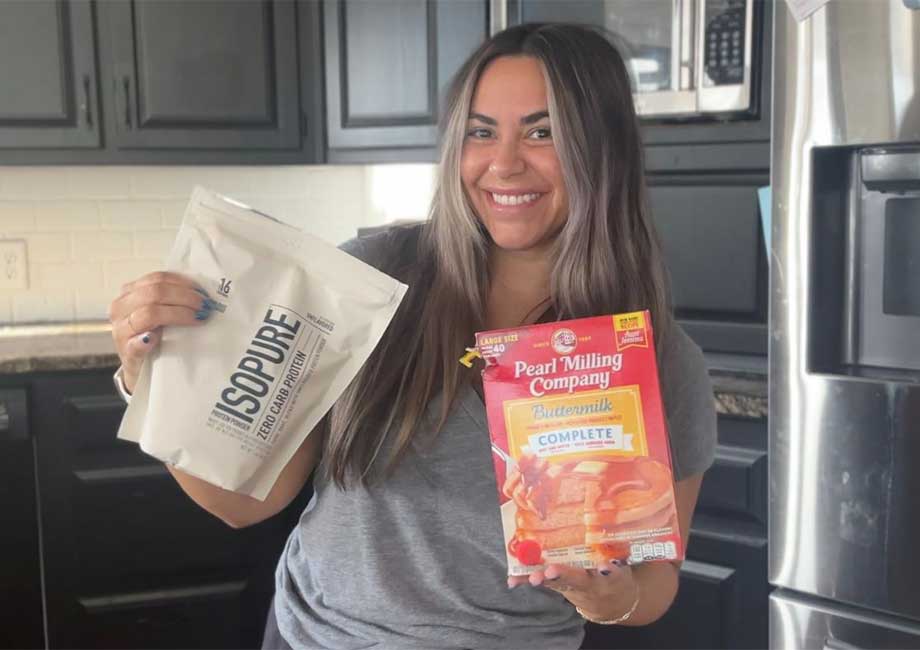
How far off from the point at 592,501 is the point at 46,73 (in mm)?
1787

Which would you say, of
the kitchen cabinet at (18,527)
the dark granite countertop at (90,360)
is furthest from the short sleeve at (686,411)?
the kitchen cabinet at (18,527)

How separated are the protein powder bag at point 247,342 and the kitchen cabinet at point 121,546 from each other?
1.13 m

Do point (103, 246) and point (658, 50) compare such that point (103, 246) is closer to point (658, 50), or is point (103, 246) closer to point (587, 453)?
point (658, 50)

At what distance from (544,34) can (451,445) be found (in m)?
0.47

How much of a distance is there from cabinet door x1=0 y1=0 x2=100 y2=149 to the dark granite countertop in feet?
1.41

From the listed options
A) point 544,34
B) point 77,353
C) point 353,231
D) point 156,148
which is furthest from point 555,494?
point 353,231

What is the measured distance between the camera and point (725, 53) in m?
1.77

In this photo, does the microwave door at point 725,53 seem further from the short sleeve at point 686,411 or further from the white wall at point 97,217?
the white wall at point 97,217

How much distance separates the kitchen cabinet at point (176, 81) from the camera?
2.25 metres

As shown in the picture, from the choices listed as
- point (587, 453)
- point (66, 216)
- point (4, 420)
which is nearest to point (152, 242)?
point (66, 216)

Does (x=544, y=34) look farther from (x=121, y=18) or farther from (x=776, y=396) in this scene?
(x=121, y=18)

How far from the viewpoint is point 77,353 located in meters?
2.08

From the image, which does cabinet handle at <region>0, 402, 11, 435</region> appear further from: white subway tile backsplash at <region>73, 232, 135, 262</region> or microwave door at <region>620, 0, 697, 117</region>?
microwave door at <region>620, 0, 697, 117</region>

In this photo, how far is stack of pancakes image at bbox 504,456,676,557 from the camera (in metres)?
0.93
